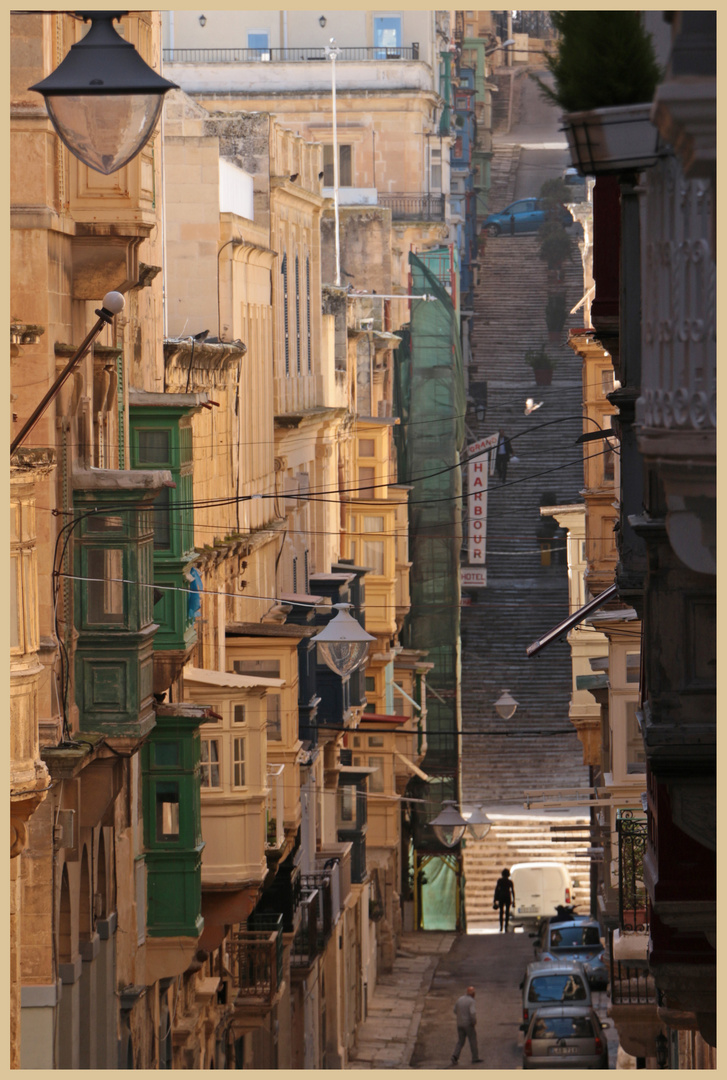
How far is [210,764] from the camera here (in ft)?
78.9

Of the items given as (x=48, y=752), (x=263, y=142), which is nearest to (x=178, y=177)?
(x=263, y=142)

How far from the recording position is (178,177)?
98.9ft

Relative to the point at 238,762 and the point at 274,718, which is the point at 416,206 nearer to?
the point at 274,718

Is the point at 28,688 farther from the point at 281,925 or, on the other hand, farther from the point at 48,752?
the point at 281,925

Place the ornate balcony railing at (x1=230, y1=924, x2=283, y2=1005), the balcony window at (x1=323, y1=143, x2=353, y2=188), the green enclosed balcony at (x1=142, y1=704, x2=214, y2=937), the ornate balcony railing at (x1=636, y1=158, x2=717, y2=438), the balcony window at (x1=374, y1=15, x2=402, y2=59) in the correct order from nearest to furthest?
the ornate balcony railing at (x1=636, y1=158, x2=717, y2=438)
the green enclosed balcony at (x1=142, y1=704, x2=214, y2=937)
the ornate balcony railing at (x1=230, y1=924, x2=283, y2=1005)
the balcony window at (x1=323, y1=143, x2=353, y2=188)
the balcony window at (x1=374, y1=15, x2=402, y2=59)

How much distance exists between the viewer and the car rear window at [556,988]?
113ft

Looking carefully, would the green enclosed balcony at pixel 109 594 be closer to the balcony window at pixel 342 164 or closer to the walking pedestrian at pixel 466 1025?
the walking pedestrian at pixel 466 1025

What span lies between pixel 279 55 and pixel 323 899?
122 feet

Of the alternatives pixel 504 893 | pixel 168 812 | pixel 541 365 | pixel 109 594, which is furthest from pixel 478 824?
pixel 541 365

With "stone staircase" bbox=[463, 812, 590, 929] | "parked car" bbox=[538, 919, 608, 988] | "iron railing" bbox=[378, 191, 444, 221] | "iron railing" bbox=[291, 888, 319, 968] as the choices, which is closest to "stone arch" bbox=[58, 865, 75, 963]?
"iron railing" bbox=[291, 888, 319, 968]

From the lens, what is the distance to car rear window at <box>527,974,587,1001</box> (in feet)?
113

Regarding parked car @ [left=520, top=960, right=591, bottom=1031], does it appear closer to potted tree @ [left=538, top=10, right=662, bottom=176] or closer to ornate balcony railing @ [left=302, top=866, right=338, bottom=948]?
ornate balcony railing @ [left=302, top=866, right=338, bottom=948]

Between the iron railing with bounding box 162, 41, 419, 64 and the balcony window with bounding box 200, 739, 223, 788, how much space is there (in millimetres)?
42610

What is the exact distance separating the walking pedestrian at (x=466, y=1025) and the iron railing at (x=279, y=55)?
121 feet
